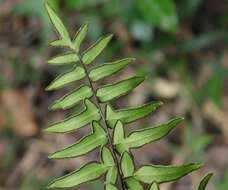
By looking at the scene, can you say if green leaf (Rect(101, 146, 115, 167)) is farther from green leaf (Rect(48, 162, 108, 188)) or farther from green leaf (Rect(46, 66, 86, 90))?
green leaf (Rect(46, 66, 86, 90))

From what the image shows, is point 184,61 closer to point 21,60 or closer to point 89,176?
point 21,60

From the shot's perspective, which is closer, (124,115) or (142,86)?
(124,115)

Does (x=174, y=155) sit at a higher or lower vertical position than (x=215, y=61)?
lower

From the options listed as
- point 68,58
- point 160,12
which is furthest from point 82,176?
point 160,12

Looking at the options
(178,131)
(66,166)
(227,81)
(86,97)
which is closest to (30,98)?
(66,166)

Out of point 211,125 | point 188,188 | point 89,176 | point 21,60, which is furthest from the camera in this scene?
point 21,60

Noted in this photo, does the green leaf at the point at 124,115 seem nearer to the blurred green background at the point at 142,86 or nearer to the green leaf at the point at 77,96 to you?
the green leaf at the point at 77,96

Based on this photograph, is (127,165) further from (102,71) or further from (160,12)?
(160,12)
